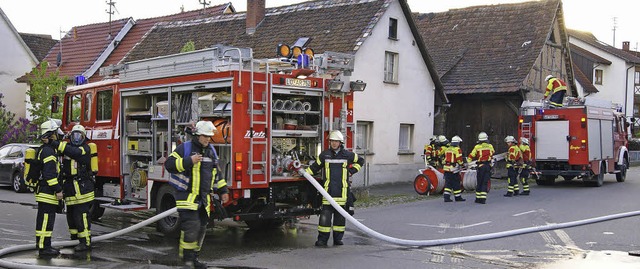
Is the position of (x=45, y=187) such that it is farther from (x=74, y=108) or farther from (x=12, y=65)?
(x=12, y=65)

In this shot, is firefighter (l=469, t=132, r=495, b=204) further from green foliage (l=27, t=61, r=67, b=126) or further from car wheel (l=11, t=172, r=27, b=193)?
green foliage (l=27, t=61, r=67, b=126)

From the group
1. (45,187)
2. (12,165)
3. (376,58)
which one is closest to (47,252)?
(45,187)

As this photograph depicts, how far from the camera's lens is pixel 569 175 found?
19.8 m

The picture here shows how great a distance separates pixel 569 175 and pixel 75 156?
1498 centimetres

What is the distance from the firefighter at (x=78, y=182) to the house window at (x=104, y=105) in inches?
109

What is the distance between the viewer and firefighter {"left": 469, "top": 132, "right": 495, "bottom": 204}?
611 inches

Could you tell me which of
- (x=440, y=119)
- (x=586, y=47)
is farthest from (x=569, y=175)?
(x=586, y=47)

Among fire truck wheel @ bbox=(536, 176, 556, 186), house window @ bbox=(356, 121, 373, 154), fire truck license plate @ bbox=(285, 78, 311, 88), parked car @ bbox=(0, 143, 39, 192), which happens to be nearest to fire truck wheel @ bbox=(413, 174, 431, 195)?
house window @ bbox=(356, 121, 373, 154)

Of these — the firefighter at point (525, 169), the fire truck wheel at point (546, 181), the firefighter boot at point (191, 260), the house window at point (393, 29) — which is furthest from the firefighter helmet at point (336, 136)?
the fire truck wheel at point (546, 181)

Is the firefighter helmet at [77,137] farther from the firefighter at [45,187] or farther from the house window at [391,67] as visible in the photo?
the house window at [391,67]

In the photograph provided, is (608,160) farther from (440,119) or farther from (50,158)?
(50,158)

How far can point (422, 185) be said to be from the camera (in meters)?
17.7

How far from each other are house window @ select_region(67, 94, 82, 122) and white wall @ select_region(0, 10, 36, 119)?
23.3 m

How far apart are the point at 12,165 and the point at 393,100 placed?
1120 centimetres
